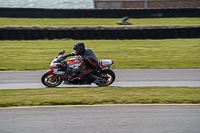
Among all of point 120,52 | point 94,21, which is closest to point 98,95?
point 120,52

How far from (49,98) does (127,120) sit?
275 centimetres

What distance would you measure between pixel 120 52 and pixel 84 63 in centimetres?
779

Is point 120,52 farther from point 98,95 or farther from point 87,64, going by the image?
point 98,95

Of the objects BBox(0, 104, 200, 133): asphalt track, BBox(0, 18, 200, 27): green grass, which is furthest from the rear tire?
BBox(0, 18, 200, 27): green grass

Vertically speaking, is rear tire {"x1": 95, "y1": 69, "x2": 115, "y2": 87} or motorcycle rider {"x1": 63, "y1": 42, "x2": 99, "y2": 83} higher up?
motorcycle rider {"x1": 63, "y1": 42, "x2": 99, "y2": 83}

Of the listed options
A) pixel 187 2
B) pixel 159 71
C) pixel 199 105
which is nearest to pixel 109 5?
pixel 187 2

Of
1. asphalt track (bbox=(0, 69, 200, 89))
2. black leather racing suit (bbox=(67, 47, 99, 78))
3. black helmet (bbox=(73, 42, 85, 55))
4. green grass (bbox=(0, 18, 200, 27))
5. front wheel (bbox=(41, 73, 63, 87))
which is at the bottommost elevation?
asphalt track (bbox=(0, 69, 200, 89))

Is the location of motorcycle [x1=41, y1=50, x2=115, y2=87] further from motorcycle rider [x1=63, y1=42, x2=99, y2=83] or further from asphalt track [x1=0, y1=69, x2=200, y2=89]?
asphalt track [x1=0, y1=69, x2=200, y2=89]

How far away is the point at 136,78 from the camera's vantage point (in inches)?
465

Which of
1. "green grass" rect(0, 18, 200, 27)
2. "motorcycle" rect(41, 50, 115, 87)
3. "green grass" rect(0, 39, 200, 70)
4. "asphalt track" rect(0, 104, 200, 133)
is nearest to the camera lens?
"asphalt track" rect(0, 104, 200, 133)

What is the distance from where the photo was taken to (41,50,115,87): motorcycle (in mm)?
10317

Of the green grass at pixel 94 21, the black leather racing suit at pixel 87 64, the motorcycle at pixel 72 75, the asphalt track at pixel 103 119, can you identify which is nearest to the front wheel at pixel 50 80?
the motorcycle at pixel 72 75

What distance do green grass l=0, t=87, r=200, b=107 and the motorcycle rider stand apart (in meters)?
0.66

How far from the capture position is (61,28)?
2089 cm
